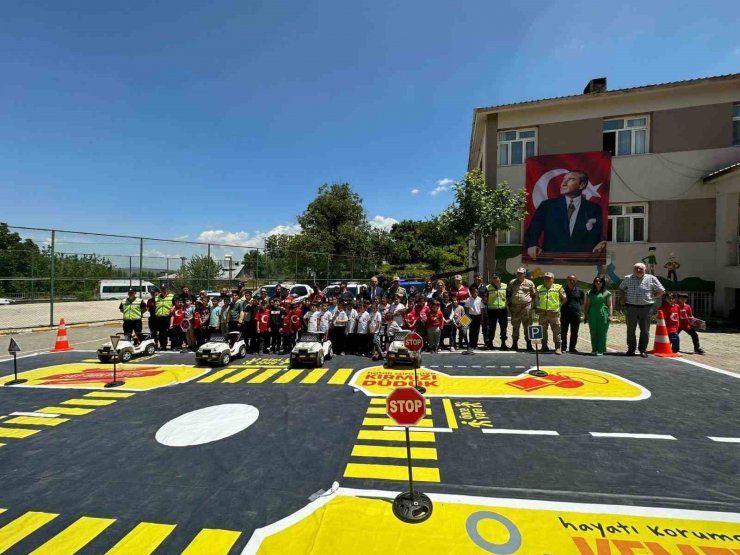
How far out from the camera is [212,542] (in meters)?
3.03

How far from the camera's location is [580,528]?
10.1 ft

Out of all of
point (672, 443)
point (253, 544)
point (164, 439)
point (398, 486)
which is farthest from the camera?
point (164, 439)

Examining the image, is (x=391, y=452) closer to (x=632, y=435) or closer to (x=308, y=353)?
(x=632, y=435)

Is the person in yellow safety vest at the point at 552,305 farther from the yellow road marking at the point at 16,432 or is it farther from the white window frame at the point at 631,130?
the white window frame at the point at 631,130

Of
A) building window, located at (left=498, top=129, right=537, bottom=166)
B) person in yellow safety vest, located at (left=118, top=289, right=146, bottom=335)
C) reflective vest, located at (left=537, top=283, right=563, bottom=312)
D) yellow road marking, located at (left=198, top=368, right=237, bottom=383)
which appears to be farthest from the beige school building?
person in yellow safety vest, located at (left=118, top=289, right=146, bottom=335)

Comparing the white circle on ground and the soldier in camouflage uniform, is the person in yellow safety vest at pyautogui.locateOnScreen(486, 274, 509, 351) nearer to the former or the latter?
the soldier in camouflage uniform

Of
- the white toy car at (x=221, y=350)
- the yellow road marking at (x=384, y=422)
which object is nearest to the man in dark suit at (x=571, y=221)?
the white toy car at (x=221, y=350)

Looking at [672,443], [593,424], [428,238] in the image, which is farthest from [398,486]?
[428,238]

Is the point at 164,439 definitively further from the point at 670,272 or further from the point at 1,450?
the point at 670,272

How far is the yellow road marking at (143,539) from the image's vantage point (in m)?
2.94

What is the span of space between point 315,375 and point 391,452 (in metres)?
3.88

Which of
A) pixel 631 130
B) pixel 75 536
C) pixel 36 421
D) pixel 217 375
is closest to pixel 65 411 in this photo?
pixel 36 421

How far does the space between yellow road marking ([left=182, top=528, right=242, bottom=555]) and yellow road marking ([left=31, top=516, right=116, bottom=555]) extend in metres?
0.95

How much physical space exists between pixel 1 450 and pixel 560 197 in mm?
19978
